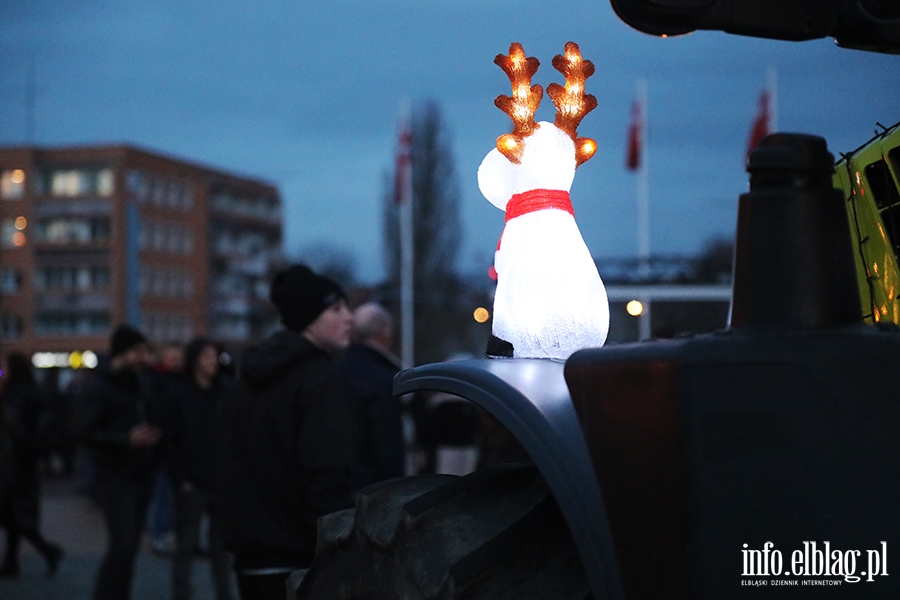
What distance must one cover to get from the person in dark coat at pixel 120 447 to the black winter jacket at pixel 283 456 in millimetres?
2733

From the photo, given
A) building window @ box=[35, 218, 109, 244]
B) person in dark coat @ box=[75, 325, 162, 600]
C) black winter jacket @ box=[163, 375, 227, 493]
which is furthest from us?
building window @ box=[35, 218, 109, 244]

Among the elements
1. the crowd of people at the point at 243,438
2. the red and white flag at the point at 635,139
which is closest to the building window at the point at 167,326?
the red and white flag at the point at 635,139

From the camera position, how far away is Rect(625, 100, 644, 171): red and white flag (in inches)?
1121

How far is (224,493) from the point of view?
4758 millimetres

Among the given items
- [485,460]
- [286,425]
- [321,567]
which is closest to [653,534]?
[321,567]

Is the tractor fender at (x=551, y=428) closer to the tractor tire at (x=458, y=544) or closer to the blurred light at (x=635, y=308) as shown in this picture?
the tractor tire at (x=458, y=544)

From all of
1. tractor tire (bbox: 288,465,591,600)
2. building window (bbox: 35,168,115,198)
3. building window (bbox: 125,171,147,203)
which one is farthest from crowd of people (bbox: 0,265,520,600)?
building window (bbox: 35,168,115,198)

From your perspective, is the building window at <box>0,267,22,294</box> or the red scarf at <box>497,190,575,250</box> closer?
the red scarf at <box>497,190,575,250</box>

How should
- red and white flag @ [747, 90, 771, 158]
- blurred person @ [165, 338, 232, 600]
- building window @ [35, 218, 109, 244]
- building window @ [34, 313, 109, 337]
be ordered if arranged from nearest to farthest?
blurred person @ [165, 338, 232, 600], red and white flag @ [747, 90, 771, 158], building window @ [34, 313, 109, 337], building window @ [35, 218, 109, 244]

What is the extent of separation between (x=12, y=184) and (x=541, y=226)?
304 feet

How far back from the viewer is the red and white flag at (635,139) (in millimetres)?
28484

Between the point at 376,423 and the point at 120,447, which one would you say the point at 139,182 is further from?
the point at 376,423

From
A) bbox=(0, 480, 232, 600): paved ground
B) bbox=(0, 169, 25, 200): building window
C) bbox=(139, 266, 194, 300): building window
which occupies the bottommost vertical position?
bbox=(0, 480, 232, 600): paved ground

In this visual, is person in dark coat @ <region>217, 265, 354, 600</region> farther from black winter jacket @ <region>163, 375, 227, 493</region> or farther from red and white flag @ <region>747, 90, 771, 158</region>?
red and white flag @ <region>747, 90, 771, 158</region>
